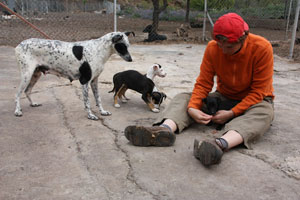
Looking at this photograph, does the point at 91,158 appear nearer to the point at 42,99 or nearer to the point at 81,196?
the point at 81,196

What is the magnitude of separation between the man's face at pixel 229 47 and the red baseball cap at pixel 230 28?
91 millimetres

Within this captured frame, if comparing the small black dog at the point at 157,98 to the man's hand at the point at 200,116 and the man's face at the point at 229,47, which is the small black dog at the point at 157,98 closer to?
the man's hand at the point at 200,116

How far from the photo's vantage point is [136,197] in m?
1.88

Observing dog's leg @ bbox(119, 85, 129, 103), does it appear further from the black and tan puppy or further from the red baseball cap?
the red baseball cap

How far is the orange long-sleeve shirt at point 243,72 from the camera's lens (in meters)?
2.68

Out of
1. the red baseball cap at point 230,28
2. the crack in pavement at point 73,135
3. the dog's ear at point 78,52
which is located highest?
the red baseball cap at point 230,28

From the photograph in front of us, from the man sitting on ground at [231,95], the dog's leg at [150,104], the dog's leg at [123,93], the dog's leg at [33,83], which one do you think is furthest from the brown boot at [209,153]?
the dog's leg at [33,83]

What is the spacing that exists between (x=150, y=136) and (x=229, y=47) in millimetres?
1044

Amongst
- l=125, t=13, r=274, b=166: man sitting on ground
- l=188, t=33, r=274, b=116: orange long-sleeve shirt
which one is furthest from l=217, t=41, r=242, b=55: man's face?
l=188, t=33, r=274, b=116: orange long-sleeve shirt

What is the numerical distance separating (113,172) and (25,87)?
1913 millimetres

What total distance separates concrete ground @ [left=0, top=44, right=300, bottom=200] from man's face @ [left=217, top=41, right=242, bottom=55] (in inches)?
33.8

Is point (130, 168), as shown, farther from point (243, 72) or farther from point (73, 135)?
point (243, 72)

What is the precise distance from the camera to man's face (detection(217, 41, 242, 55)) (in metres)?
2.45

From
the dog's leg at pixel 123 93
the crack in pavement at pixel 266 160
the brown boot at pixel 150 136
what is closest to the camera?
the crack in pavement at pixel 266 160
